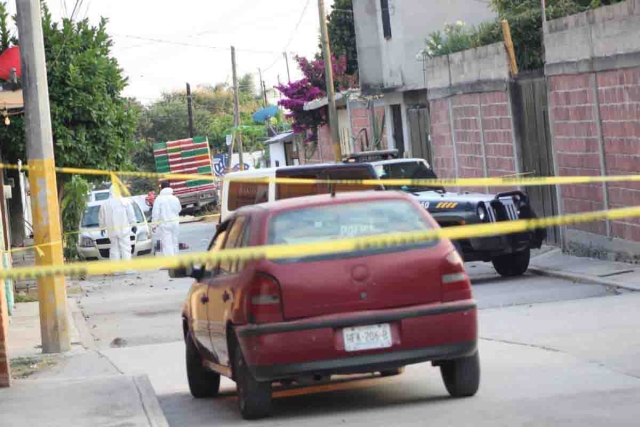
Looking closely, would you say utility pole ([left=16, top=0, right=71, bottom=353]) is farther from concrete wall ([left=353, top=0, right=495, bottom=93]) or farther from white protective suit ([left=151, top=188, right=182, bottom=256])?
concrete wall ([left=353, top=0, right=495, bottom=93])

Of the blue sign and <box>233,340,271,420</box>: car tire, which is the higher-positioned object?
the blue sign

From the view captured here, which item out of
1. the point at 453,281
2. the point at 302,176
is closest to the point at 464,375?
the point at 453,281

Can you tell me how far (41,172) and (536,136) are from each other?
432 inches

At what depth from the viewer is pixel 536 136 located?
2333 cm

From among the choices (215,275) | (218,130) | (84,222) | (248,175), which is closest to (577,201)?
(248,175)

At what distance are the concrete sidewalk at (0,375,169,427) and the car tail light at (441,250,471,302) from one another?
2180mm

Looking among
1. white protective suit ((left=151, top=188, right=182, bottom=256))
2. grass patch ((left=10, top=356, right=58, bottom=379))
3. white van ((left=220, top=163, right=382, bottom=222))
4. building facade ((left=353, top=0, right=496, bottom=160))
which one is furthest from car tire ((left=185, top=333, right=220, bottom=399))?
building facade ((left=353, top=0, right=496, bottom=160))

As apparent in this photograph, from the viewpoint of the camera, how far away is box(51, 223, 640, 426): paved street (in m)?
8.80

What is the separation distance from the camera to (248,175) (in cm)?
1950

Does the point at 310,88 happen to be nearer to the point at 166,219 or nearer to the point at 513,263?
the point at 166,219

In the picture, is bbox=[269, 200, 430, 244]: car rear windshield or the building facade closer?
bbox=[269, 200, 430, 244]: car rear windshield

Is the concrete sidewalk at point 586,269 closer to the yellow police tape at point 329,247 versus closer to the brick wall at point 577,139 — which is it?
the brick wall at point 577,139

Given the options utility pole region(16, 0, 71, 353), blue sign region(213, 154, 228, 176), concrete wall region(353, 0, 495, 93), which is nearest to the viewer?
utility pole region(16, 0, 71, 353)

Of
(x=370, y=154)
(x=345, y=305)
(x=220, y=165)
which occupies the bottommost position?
(x=345, y=305)
